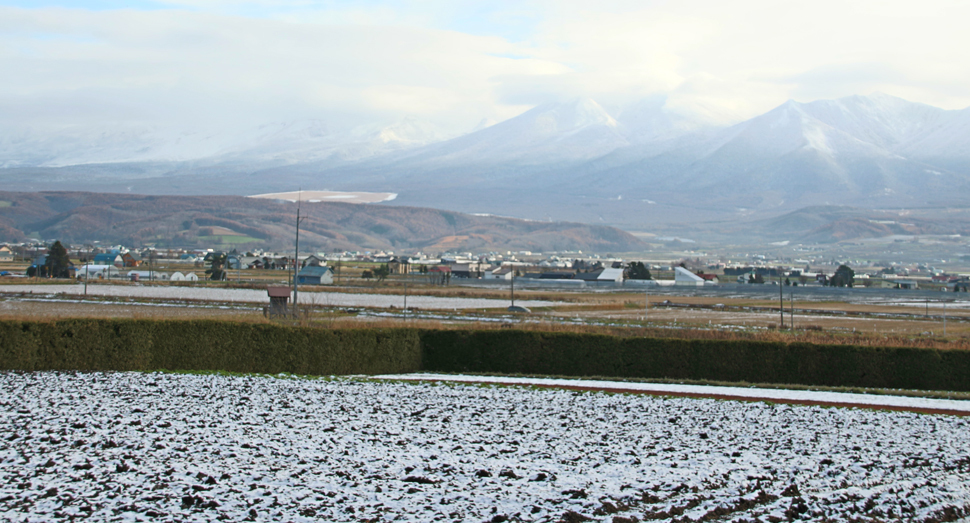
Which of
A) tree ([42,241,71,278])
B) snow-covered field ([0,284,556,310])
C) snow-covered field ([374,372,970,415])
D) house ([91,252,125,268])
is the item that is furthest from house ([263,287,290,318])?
house ([91,252,125,268])

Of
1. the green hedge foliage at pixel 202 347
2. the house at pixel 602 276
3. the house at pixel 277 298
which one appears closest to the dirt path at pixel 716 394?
the green hedge foliage at pixel 202 347

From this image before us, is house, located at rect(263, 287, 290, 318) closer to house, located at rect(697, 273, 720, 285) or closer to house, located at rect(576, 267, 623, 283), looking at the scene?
house, located at rect(576, 267, 623, 283)

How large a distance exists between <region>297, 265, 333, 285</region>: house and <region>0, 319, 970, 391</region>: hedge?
2104 inches

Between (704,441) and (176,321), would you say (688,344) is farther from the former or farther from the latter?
(176,321)

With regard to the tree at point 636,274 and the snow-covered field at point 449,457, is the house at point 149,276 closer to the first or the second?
the tree at point 636,274

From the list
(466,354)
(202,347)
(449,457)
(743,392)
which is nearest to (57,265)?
(202,347)

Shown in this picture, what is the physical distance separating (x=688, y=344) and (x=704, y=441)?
8.69m

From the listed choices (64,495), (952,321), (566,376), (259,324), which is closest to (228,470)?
(64,495)

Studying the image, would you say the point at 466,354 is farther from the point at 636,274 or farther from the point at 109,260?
the point at 109,260

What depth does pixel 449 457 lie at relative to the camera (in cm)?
1180

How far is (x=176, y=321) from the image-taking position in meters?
20.5

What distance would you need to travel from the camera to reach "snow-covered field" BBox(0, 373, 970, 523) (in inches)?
375

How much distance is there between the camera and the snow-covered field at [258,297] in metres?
48.9

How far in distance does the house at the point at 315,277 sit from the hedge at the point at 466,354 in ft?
175
